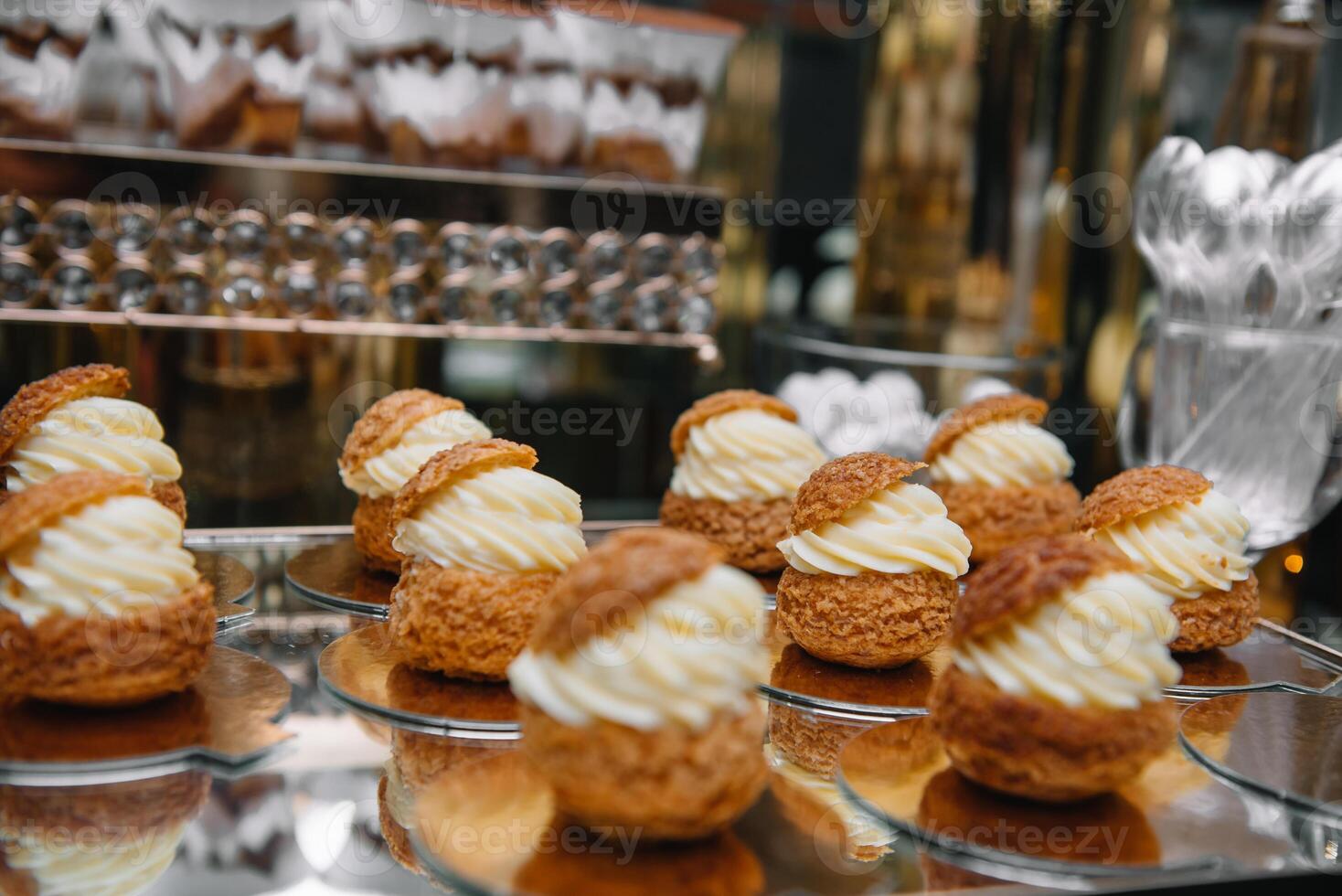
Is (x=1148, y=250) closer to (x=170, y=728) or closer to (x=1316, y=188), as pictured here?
(x=1316, y=188)

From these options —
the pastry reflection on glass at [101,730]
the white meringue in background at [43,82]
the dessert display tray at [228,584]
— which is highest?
the white meringue in background at [43,82]

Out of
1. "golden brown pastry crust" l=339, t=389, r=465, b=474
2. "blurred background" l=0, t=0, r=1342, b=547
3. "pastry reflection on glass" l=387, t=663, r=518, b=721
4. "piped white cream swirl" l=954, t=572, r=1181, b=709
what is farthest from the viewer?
"blurred background" l=0, t=0, r=1342, b=547

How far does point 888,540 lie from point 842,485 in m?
0.12

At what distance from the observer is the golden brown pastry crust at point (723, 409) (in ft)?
8.46

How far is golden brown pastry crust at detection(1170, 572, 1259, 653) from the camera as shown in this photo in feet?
7.23

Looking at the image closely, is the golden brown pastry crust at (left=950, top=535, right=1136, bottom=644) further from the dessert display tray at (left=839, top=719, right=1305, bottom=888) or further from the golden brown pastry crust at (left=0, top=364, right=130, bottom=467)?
the golden brown pastry crust at (left=0, top=364, right=130, bottom=467)

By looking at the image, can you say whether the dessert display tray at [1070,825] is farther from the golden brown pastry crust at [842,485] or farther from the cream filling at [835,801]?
the golden brown pastry crust at [842,485]

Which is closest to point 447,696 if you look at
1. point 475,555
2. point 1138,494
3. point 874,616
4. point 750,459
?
point 475,555

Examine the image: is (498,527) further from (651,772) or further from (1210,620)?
(1210,620)

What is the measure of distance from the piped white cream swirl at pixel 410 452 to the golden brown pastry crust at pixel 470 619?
47 centimetres

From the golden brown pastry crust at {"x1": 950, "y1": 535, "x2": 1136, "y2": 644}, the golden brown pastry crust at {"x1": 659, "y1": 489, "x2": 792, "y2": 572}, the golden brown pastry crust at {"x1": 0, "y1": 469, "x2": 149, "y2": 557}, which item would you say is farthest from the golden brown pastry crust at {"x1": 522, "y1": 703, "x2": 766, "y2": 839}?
the golden brown pastry crust at {"x1": 659, "y1": 489, "x2": 792, "y2": 572}

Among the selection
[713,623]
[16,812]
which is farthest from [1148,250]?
[16,812]

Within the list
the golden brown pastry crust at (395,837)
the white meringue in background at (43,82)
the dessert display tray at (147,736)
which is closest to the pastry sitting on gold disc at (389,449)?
the dessert display tray at (147,736)

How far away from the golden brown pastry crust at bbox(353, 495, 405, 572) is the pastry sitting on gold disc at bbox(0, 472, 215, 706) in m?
0.64
